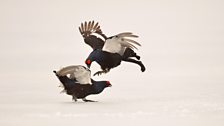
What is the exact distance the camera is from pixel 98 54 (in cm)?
1462

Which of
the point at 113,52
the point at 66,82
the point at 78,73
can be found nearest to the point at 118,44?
the point at 113,52

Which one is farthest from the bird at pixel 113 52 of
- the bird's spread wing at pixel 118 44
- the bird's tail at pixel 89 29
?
the bird's tail at pixel 89 29

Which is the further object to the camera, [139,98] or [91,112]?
[139,98]

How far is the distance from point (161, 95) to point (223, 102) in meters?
1.36

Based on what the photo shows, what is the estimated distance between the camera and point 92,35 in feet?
51.9

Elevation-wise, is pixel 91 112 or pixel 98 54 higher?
pixel 98 54

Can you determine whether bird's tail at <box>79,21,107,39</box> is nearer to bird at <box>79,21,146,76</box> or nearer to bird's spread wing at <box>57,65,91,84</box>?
bird at <box>79,21,146,76</box>

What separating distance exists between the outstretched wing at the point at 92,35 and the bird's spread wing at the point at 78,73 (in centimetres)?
136

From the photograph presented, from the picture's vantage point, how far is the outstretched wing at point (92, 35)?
1552cm

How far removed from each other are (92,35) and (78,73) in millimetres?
1878

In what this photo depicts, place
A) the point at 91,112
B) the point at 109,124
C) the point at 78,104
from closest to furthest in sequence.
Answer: the point at 109,124, the point at 91,112, the point at 78,104

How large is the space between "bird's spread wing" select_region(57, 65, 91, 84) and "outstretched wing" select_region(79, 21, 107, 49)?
136 cm

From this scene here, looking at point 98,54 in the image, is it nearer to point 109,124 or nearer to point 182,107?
point 182,107

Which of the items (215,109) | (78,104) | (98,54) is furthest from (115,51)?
(215,109)
